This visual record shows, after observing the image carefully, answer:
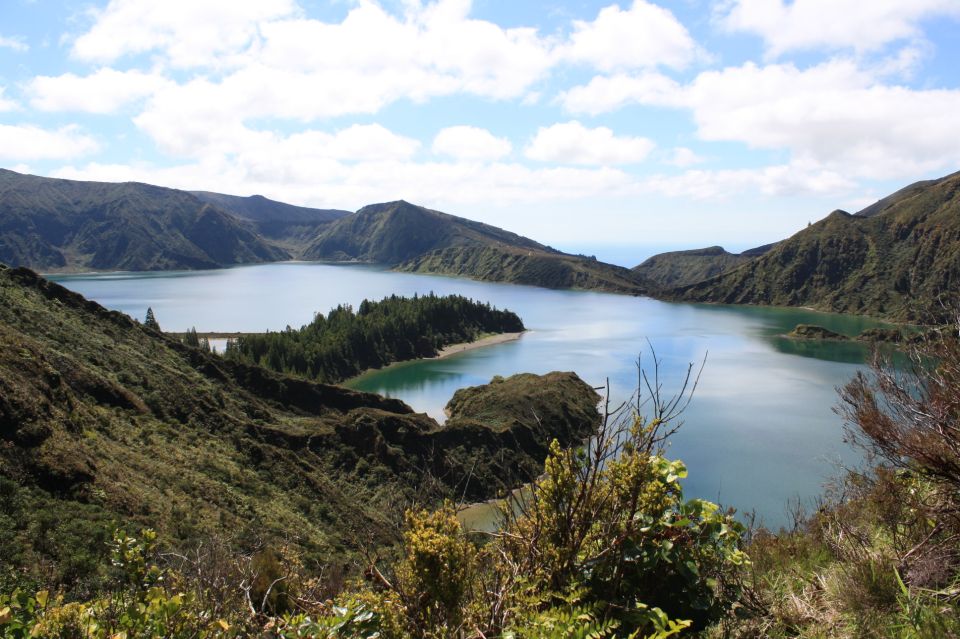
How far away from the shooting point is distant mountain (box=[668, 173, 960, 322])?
13138cm

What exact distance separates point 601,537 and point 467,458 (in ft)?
113

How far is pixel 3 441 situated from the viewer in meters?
17.8

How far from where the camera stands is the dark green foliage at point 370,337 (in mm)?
69562

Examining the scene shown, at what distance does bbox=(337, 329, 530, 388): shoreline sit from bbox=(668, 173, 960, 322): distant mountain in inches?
3233

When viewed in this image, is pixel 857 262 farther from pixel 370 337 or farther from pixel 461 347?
pixel 370 337

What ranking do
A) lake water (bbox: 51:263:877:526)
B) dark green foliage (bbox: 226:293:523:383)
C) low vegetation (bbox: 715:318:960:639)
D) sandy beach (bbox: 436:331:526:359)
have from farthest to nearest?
sandy beach (bbox: 436:331:526:359) < dark green foliage (bbox: 226:293:523:383) < lake water (bbox: 51:263:877:526) < low vegetation (bbox: 715:318:960:639)

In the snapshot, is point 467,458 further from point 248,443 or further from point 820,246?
point 820,246

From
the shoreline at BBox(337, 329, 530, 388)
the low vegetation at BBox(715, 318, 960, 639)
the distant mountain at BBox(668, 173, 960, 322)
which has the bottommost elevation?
the shoreline at BBox(337, 329, 530, 388)

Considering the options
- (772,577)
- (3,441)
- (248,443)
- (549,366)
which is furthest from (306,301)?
(772,577)

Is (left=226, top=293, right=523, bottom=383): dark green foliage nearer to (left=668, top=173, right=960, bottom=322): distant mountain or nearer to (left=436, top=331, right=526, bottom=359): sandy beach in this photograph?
(left=436, top=331, right=526, bottom=359): sandy beach

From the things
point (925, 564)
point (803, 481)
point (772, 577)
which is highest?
point (925, 564)

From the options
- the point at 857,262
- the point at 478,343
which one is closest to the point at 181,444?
the point at 478,343

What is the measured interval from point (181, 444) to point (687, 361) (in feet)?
217

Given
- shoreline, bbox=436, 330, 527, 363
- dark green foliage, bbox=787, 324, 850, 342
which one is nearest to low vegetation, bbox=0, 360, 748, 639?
shoreline, bbox=436, 330, 527, 363
